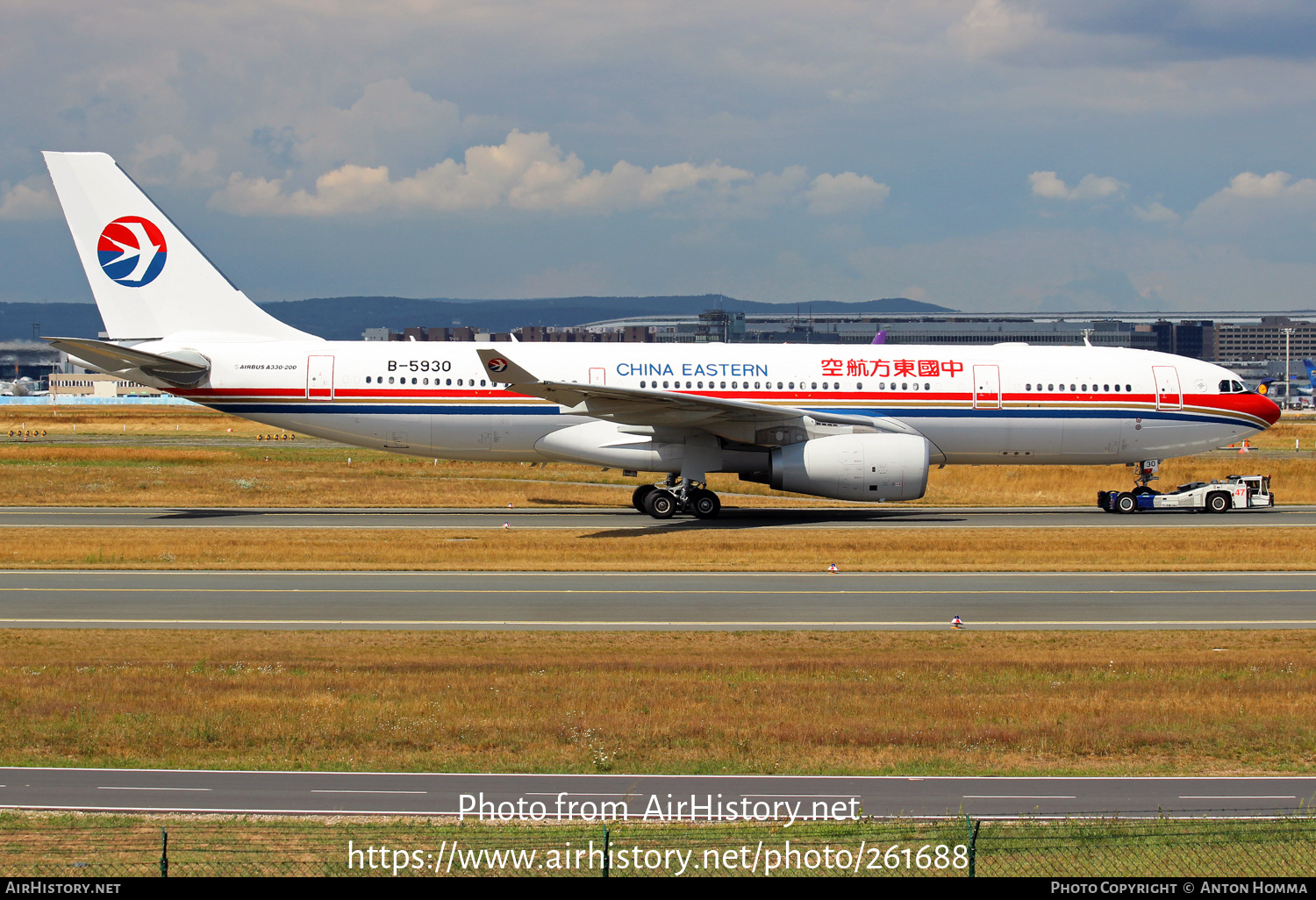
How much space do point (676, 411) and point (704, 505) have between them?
3368mm

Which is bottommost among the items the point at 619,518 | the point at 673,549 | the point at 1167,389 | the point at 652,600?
the point at 652,600

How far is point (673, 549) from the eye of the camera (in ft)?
89.2

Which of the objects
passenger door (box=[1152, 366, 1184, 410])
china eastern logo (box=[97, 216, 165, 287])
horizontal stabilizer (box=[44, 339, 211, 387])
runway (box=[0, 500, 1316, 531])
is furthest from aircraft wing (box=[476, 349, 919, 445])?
china eastern logo (box=[97, 216, 165, 287])

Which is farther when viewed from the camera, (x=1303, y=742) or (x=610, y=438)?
(x=610, y=438)

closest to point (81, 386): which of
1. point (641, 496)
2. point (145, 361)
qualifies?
point (145, 361)

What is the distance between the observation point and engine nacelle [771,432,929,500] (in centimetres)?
3075

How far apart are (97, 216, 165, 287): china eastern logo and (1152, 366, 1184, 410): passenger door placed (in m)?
29.9

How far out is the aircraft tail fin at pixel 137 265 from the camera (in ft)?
112

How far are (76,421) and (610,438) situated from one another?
75.9m

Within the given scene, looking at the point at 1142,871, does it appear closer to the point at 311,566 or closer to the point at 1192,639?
the point at 1192,639

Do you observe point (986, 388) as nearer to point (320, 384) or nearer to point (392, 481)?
point (320, 384)

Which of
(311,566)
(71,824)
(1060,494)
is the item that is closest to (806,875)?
(71,824)

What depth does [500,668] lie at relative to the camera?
626 inches

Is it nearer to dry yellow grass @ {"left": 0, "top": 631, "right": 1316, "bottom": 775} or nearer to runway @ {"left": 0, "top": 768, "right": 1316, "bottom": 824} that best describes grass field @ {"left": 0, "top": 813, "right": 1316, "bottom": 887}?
runway @ {"left": 0, "top": 768, "right": 1316, "bottom": 824}
